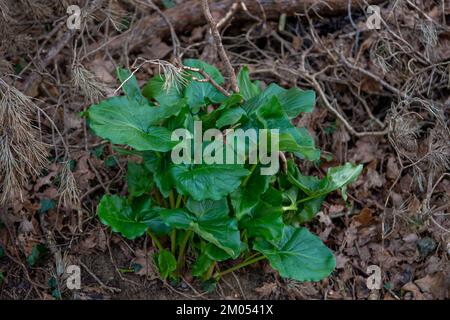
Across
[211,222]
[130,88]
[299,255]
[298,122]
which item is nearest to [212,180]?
[211,222]

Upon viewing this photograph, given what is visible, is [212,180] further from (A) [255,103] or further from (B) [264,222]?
(A) [255,103]

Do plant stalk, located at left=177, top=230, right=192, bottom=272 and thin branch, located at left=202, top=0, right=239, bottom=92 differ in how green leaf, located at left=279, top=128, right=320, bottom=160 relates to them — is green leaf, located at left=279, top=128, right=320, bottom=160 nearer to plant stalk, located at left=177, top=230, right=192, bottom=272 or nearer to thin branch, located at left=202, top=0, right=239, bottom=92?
thin branch, located at left=202, top=0, right=239, bottom=92

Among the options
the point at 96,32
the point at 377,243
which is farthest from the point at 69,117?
the point at 377,243

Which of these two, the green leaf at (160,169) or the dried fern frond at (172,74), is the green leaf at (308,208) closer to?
the green leaf at (160,169)

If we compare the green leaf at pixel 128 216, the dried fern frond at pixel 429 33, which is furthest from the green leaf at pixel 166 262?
the dried fern frond at pixel 429 33

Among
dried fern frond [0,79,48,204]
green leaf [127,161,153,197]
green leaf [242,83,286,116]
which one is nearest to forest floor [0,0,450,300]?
dried fern frond [0,79,48,204]

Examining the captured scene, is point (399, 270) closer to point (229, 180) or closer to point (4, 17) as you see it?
point (229, 180)
